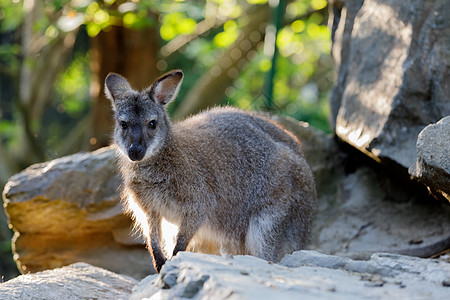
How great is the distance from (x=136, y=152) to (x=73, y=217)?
2.16 m

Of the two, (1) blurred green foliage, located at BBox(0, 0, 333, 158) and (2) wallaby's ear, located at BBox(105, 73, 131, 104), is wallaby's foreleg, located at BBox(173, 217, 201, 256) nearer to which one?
(2) wallaby's ear, located at BBox(105, 73, 131, 104)

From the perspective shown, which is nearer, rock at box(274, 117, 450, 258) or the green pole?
rock at box(274, 117, 450, 258)

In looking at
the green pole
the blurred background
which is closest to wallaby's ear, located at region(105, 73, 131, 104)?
the blurred background

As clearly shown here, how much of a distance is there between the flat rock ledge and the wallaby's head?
1139mm

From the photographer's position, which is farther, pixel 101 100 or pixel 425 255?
pixel 101 100

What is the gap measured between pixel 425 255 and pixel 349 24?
2.84 metres

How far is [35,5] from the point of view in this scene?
9875 millimetres

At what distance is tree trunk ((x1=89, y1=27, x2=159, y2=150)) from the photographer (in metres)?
9.92

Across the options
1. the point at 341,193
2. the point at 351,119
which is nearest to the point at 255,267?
the point at 351,119

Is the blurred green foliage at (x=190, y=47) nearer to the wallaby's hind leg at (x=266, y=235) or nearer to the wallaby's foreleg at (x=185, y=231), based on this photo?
the wallaby's hind leg at (x=266, y=235)

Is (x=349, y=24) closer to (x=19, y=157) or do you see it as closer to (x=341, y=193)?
(x=341, y=193)

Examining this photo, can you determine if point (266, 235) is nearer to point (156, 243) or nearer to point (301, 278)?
point (156, 243)

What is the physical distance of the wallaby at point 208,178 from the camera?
5023mm

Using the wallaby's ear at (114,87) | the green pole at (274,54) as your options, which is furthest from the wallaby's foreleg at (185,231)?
the green pole at (274,54)
